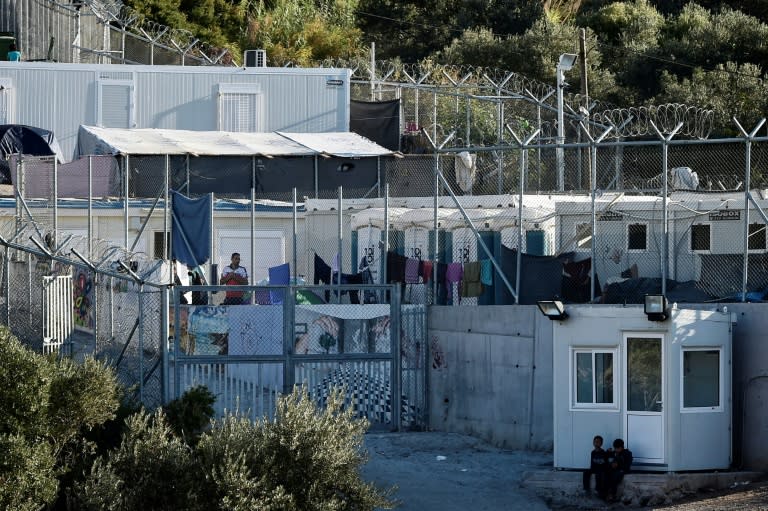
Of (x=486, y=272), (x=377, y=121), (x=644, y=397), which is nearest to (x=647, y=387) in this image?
(x=644, y=397)

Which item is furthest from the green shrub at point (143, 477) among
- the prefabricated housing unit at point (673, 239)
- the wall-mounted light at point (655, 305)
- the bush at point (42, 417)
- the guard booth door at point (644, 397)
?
the prefabricated housing unit at point (673, 239)

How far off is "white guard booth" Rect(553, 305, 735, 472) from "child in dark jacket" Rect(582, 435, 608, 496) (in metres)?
0.39

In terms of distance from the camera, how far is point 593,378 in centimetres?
1620

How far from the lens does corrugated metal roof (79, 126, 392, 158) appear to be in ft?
89.2

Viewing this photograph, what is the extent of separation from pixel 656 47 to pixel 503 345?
103 ft

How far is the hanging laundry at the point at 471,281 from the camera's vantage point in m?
19.7

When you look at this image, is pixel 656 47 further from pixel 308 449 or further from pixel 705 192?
pixel 308 449

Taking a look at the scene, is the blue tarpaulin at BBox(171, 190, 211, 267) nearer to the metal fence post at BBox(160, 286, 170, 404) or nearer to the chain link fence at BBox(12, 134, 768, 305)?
the chain link fence at BBox(12, 134, 768, 305)

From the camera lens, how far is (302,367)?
18672 mm

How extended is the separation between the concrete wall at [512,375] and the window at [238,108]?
49.6 ft

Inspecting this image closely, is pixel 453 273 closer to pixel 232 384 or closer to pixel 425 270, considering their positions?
pixel 425 270

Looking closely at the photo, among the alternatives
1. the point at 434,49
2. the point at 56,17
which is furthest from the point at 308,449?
the point at 434,49

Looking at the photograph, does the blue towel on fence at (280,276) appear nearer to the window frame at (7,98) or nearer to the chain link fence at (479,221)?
the chain link fence at (479,221)

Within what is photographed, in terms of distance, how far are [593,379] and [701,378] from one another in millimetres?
1274
